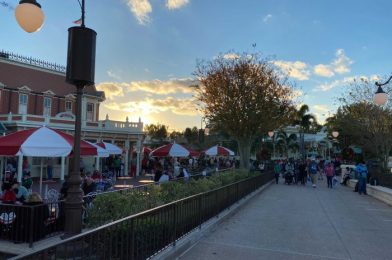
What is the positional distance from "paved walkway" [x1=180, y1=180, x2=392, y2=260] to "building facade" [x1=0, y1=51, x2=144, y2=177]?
68.7 ft

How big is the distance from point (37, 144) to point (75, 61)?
13.6ft

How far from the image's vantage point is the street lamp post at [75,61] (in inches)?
252

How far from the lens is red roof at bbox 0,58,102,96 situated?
3325 cm

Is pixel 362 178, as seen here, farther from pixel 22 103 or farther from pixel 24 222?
pixel 22 103

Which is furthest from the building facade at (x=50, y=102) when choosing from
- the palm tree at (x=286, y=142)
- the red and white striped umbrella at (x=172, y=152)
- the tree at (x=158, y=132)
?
the tree at (x=158, y=132)

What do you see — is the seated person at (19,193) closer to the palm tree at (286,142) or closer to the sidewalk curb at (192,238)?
the sidewalk curb at (192,238)

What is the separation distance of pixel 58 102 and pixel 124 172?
31.4 feet

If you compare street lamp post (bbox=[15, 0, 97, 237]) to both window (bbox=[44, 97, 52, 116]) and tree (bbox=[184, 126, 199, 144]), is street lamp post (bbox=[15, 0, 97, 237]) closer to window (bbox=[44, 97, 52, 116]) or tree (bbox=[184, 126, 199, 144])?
window (bbox=[44, 97, 52, 116])

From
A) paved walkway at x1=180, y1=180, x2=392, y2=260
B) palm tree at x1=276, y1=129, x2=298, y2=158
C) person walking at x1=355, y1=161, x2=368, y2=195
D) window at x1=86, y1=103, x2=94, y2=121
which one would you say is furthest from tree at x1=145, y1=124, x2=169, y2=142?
paved walkway at x1=180, y1=180, x2=392, y2=260

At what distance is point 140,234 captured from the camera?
6.03 metres

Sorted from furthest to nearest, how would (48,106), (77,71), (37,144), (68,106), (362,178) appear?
(68,106), (48,106), (362,178), (37,144), (77,71)

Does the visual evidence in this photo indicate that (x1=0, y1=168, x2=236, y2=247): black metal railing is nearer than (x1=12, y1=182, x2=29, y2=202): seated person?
Yes

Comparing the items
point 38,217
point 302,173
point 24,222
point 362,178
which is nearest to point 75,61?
point 38,217

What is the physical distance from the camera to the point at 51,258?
12.1ft
